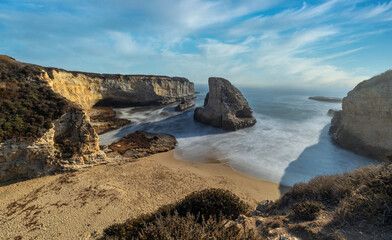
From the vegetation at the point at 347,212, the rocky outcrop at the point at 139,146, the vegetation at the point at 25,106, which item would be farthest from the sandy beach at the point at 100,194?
the vegetation at the point at 347,212

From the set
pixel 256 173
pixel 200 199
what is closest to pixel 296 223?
pixel 200 199

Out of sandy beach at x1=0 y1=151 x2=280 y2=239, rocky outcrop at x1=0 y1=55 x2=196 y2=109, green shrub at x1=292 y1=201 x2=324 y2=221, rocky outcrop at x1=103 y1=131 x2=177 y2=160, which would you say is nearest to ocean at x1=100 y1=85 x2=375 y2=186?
rocky outcrop at x1=103 y1=131 x2=177 y2=160

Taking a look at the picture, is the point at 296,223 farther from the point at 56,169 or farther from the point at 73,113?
the point at 73,113

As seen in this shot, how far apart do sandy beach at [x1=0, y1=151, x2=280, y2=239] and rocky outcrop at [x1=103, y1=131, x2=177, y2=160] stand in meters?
1.95

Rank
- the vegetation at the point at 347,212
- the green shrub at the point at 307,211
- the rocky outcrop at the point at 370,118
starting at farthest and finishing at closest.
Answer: the rocky outcrop at the point at 370,118 → the green shrub at the point at 307,211 → the vegetation at the point at 347,212

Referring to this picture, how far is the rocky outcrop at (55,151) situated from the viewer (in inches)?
371

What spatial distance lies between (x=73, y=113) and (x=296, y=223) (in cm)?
1412

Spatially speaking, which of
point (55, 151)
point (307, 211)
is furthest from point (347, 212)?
point (55, 151)

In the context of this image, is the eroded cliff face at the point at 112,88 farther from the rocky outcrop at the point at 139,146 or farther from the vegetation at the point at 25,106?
the rocky outcrop at the point at 139,146

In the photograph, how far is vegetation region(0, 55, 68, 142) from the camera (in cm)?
983

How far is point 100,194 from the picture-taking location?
8.88 metres

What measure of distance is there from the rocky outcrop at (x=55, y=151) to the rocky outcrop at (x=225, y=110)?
1627cm

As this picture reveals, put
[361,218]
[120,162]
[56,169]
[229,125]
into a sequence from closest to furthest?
[361,218] < [56,169] < [120,162] < [229,125]

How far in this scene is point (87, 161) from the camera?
38.9ft
